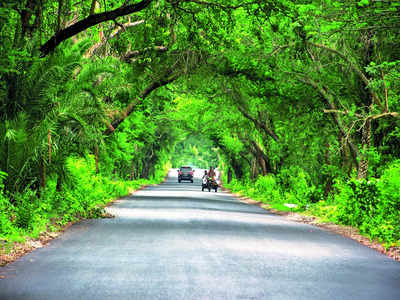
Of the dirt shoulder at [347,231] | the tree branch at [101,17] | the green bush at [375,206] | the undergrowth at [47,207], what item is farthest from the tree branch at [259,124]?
the tree branch at [101,17]

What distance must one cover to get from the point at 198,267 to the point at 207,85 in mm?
22552

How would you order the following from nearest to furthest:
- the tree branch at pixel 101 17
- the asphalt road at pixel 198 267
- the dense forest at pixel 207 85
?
the asphalt road at pixel 198 267, the tree branch at pixel 101 17, the dense forest at pixel 207 85

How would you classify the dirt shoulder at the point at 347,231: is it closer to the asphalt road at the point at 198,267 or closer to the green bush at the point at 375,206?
the green bush at the point at 375,206

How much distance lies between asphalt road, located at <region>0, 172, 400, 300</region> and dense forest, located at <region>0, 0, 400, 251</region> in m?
1.63

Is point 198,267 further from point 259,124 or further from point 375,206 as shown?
point 259,124

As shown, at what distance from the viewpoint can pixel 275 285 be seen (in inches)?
342

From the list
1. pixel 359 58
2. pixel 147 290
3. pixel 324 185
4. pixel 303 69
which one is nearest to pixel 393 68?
pixel 359 58

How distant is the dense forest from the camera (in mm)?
15203

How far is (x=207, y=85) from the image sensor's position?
105 feet

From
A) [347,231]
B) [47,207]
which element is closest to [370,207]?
[347,231]

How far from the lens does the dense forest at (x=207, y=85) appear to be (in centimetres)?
1520

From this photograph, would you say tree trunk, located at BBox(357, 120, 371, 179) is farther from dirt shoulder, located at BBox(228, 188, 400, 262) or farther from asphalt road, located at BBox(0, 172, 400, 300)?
asphalt road, located at BBox(0, 172, 400, 300)

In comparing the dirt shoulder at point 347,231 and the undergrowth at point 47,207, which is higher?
the undergrowth at point 47,207

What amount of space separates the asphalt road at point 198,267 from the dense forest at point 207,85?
163cm
